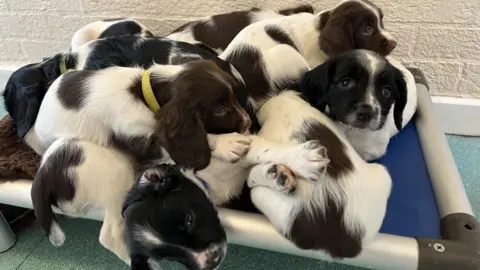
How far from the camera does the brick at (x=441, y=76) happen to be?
2.58m

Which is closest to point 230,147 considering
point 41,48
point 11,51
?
point 41,48

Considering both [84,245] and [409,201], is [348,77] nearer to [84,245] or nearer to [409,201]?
[409,201]

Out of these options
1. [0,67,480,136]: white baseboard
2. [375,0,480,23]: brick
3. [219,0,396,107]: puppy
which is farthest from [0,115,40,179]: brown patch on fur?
[0,67,480,136]: white baseboard

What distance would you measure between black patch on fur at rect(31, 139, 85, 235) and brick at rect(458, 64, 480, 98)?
2.03 m

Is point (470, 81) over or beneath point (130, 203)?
beneath

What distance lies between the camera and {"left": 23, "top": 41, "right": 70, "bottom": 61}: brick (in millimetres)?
3078

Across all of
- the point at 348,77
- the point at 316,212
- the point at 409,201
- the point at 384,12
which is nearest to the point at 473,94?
the point at 384,12

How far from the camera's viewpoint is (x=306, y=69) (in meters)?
1.94

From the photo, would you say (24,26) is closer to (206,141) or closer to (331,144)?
(206,141)

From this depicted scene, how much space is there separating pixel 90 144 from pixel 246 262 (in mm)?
847

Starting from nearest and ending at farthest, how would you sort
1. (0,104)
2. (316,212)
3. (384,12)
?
(316,212)
(384,12)
(0,104)

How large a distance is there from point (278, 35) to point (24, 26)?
1864 millimetres

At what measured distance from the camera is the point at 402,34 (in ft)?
8.20

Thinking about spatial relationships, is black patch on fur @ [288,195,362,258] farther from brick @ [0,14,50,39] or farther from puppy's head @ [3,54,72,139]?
brick @ [0,14,50,39]
